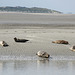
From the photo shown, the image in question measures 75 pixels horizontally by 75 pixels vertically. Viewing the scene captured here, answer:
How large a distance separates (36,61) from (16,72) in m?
2.20

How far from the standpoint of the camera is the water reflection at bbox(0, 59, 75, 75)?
11659 mm

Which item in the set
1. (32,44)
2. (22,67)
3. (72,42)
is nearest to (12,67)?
(22,67)

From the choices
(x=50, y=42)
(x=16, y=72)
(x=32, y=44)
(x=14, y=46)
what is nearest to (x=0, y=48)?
(x=14, y=46)

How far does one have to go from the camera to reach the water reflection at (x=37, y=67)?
11659 millimetres

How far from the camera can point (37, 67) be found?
41.2 ft

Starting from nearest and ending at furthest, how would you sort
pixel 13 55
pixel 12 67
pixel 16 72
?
pixel 16 72 → pixel 12 67 → pixel 13 55

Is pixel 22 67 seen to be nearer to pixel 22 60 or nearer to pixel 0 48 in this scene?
pixel 22 60

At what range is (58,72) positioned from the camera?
11.7 metres

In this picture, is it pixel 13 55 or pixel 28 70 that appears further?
pixel 13 55

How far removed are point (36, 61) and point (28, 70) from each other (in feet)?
5.68

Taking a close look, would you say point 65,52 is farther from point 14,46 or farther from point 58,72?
point 58,72

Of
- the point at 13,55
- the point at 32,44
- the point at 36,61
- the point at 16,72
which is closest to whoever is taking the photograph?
the point at 16,72

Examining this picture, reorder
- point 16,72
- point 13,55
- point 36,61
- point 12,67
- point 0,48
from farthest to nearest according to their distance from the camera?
point 0,48 → point 13,55 → point 36,61 → point 12,67 → point 16,72

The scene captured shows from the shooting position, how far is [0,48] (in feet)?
51.9
